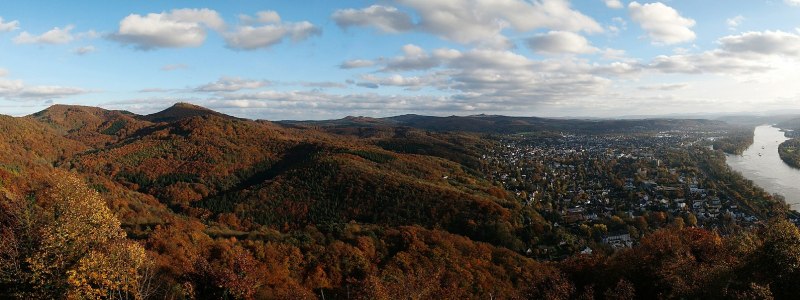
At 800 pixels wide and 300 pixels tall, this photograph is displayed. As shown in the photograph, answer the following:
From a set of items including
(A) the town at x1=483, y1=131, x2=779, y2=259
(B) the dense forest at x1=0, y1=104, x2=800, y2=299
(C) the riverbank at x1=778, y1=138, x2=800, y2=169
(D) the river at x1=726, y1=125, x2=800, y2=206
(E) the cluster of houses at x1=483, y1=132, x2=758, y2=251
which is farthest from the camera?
(C) the riverbank at x1=778, y1=138, x2=800, y2=169

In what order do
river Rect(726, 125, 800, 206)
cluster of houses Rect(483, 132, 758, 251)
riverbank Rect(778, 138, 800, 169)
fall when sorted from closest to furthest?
cluster of houses Rect(483, 132, 758, 251)
river Rect(726, 125, 800, 206)
riverbank Rect(778, 138, 800, 169)

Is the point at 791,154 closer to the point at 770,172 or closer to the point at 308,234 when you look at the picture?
the point at 770,172

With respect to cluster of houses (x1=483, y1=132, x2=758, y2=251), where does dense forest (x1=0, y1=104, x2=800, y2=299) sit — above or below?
above

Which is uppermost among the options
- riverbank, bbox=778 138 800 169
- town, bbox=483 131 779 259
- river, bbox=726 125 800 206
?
riverbank, bbox=778 138 800 169

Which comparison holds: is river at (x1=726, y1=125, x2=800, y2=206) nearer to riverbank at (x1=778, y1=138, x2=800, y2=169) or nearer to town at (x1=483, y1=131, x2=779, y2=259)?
riverbank at (x1=778, y1=138, x2=800, y2=169)

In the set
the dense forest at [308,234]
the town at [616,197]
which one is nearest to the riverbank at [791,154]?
the dense forest at [308,234]

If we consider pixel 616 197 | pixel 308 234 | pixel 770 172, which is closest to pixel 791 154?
pixel 770 172

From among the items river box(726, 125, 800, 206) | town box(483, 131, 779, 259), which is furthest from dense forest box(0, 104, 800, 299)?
river box(726, 125, 800, 206)
